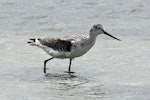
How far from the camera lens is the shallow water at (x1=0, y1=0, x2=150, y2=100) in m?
10.1

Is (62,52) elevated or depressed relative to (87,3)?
depressed

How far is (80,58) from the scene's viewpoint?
1284 centimetres

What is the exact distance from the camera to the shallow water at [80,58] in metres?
10.1

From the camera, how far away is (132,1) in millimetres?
19344

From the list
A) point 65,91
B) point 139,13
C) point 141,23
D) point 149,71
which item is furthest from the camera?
point 139,13

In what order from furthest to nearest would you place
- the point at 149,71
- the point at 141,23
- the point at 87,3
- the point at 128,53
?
the point at 87,3, the point at 141,23, the point at 128,53, the point at 149,71

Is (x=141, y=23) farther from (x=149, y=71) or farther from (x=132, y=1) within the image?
(x=149, y=71)

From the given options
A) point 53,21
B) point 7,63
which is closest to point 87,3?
point 53,21

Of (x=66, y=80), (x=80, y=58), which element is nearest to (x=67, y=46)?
(x=66, y=80)

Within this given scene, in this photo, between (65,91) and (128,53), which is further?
(128,53)

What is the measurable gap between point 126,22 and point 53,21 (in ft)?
6.02

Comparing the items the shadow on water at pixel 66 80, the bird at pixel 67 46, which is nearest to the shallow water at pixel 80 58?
the shadow on water at pixel 66 80

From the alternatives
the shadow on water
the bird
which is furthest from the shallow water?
the bird

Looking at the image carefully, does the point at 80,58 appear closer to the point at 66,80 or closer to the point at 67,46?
the point at 67,46
